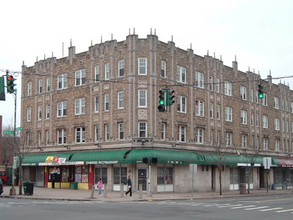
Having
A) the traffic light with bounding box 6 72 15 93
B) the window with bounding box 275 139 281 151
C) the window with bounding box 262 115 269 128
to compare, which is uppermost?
the window with bounding box 262 115 269 128

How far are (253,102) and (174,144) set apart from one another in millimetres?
18172

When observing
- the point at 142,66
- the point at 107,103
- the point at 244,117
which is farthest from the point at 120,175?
the point at 244,117

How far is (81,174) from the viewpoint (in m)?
46.3

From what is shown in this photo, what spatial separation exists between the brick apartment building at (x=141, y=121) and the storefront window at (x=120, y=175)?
3.8 inches

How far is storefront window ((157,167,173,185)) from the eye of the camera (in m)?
41.3

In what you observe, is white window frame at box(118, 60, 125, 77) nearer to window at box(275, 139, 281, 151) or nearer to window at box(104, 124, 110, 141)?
window at box(104, 124, 110, 141)

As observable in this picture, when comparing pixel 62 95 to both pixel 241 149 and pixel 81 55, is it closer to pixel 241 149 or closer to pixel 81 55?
pixel 81 55

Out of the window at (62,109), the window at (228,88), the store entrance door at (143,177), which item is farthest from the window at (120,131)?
the window at (228,88)

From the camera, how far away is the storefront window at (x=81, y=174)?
45812 mm

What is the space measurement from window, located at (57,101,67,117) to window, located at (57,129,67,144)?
5.90ft

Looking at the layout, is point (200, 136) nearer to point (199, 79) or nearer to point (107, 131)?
point (199, 79)

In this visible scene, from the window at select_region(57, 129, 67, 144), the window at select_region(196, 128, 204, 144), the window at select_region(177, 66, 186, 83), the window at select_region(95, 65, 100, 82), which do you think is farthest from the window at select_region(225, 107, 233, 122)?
the window at select_region(57, 129, 67, 144)

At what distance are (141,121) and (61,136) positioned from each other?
12.1m

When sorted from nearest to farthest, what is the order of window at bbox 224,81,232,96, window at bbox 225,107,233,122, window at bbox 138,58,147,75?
window at bbox 138,58,147,75, window at bbox 225,107,233,122, window at bbox 224,81,232,96
